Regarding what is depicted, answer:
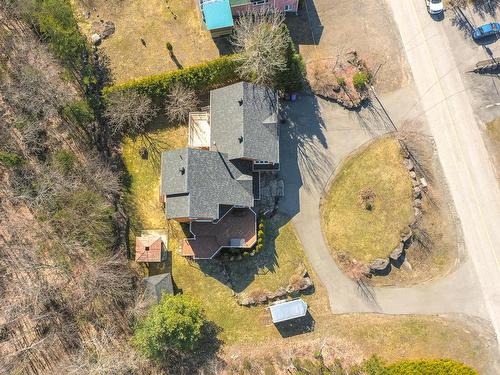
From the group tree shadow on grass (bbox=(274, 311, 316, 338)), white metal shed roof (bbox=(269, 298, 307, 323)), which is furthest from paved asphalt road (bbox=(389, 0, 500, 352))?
white metal shed roof (bbox=(269, 298, 307, 323))

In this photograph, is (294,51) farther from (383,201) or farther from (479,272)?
(479,272)

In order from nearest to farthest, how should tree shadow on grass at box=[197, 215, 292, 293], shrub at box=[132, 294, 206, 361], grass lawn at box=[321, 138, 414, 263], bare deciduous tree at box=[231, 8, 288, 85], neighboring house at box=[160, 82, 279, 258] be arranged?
1. shrub at box=[132, 294, 206, 361]
2. neighboring house at box=[160, 82, 279, 258]
3. bare deciduous tree at box=[231, 8, 288, 85]
4. grass lawn at box=[321, 138, 414, 263]
5. tree shadow on grass at box=[197, 215, 292, 293]

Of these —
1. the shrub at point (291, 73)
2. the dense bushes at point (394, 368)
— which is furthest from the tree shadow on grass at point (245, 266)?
the shrub at point (291, 73)

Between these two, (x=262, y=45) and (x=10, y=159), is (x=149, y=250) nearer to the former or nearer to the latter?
(x=10, y=159)

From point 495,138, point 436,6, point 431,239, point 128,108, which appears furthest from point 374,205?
point 128,108

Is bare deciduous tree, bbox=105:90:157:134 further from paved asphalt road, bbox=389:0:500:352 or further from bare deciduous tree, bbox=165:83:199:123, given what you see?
paved asphalt road, bbox=389:0:500:352

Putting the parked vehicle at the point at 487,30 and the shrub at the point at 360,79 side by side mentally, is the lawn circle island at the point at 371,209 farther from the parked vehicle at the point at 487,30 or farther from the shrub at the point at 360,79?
the parked vehicle at the point at 487,30

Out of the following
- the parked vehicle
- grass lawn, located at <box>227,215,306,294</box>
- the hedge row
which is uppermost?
the hedge row
